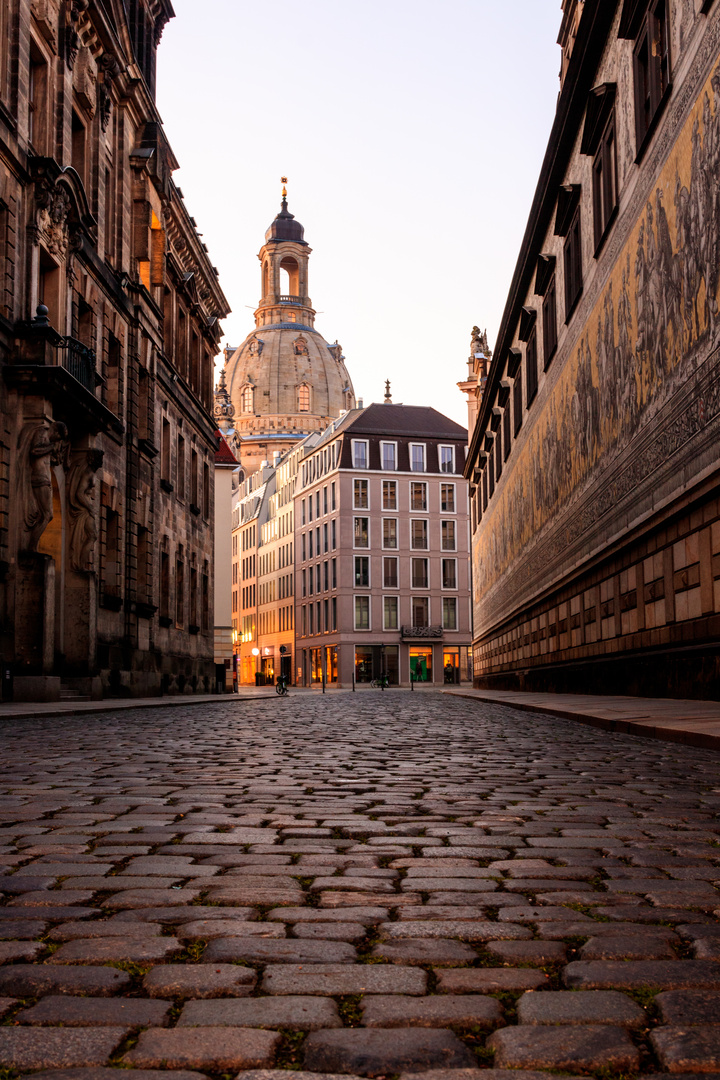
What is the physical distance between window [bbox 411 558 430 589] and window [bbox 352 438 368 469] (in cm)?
820

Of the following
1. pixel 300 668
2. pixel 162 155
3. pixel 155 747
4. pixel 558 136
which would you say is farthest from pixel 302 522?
pixel 155 747

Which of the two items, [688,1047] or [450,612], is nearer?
[688,1047]

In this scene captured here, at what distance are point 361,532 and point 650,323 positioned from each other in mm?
68027

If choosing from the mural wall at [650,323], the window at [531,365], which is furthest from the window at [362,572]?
the mural wall at [650,323]

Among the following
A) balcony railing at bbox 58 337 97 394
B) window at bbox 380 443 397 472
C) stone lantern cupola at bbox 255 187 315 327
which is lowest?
balcony railing at bbox 58 337 97 394

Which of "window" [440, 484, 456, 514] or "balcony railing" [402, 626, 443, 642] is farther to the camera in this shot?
"window" [440, 484, 456, 514]

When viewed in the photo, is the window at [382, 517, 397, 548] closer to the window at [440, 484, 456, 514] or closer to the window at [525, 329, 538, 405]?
the window at [440, 484, 456, 514]

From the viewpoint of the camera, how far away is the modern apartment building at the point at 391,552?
85000mm

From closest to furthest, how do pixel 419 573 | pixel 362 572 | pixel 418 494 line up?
pixel 362 572
pixel 419 573
pixel 418 494

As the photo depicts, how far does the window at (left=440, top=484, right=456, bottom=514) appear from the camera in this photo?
288ft

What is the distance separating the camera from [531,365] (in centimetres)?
3459

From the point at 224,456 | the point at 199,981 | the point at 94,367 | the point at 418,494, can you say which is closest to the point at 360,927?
the point at 199,981

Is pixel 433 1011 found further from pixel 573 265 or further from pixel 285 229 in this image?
pixel 285 229

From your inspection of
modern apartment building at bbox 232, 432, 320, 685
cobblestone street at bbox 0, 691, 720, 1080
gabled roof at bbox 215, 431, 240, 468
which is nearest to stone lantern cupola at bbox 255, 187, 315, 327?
modern apartment building at bbox 232, 432, 320, 685
